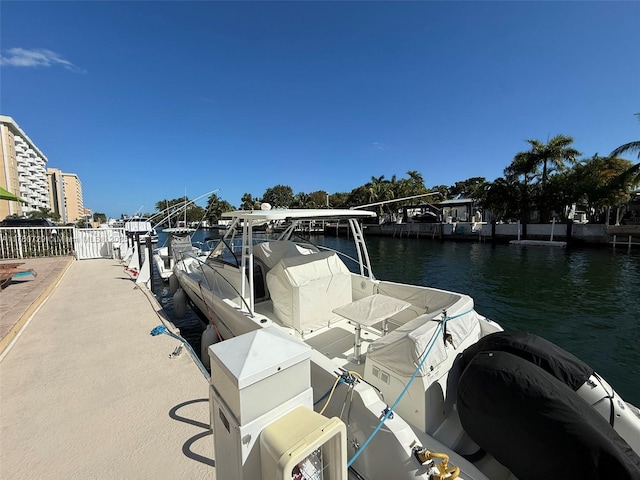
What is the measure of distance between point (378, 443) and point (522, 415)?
97cm

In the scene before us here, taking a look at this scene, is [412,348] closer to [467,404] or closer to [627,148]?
[467,404]

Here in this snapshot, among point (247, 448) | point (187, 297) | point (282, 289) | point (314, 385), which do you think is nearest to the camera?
point (247, 448)

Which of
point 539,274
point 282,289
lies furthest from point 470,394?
point 539,274

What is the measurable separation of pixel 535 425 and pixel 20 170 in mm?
98900

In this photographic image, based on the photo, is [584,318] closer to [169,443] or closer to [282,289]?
[282,289]

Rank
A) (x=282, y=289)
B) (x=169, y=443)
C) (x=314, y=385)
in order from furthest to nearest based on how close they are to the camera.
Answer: (x=282, y=289), (x=314, y=385), (x=169, y=443)

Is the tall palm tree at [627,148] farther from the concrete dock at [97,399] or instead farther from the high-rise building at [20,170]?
the high-rise building at [20,170]

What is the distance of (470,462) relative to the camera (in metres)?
2.16

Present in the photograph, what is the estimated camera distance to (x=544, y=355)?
2.16m

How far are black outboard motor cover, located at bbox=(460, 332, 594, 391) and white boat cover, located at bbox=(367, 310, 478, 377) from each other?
0.34 m

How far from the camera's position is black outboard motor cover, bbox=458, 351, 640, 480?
59.9 inches

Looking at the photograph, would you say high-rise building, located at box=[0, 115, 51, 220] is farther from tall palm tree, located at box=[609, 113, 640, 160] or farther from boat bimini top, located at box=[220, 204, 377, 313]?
tall palm tree, located at box=[609, 113, 640, 160]

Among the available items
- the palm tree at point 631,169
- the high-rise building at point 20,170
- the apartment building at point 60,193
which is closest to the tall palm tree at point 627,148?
the palm tree at point 631,169

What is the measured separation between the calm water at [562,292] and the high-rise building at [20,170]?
5870cm
